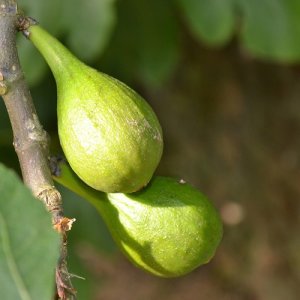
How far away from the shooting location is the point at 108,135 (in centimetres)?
145

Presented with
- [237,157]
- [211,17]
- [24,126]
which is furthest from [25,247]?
[237,157]

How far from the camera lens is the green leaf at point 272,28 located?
123 inches

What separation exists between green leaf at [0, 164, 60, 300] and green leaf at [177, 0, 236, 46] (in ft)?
6.87

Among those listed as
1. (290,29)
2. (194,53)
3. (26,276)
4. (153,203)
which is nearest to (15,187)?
(26,276)

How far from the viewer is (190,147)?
445cm

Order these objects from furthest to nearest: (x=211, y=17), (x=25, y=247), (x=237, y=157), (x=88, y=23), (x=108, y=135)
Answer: (x=237, y=157) < (x=211, y=17) < (x=88, y=23) < (x=108, y=135) < (x=25, y=247)

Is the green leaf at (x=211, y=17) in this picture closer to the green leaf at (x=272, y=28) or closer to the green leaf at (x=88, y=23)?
the green leaf at (x=272, y=28)

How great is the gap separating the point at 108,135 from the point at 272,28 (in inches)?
72.2

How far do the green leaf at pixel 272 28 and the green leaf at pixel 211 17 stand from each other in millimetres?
68

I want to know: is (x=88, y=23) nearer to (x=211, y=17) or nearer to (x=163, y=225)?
(x=211, y=17)

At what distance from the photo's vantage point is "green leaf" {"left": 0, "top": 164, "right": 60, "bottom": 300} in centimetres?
109

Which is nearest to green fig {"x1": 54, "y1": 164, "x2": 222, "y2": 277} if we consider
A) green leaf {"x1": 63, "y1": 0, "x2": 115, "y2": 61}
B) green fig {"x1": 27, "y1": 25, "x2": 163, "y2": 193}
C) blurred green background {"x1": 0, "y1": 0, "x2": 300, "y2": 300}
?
green fig {"x1": 27, "y1": 25, "x2": 163, "y2": 193}

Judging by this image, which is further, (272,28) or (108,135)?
(272,28)

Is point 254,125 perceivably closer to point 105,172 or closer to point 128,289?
point 128,289
